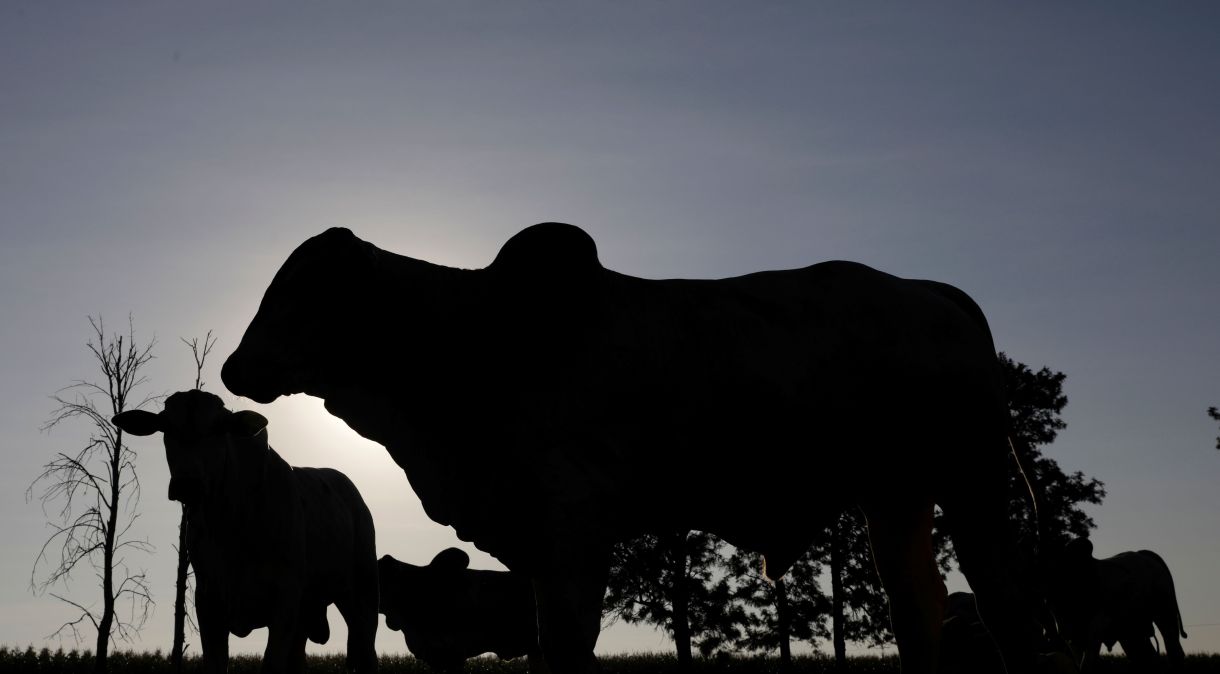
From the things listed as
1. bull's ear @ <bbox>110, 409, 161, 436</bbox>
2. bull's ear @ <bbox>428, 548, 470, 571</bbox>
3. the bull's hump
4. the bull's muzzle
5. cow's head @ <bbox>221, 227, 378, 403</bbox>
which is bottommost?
bull's ear @ <bbox>428, 548, 470, 571</bbox>

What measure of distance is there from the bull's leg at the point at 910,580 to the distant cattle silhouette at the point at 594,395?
0.36m

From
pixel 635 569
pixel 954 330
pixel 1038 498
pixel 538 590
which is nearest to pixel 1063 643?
pixel 1038 498

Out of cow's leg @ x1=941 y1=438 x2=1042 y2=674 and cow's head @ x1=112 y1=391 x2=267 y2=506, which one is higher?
cow's head @ x1=112 y1=391 x2=267 y2=506

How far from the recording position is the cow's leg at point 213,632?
9719 mm

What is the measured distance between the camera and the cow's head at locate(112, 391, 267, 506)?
976 cm

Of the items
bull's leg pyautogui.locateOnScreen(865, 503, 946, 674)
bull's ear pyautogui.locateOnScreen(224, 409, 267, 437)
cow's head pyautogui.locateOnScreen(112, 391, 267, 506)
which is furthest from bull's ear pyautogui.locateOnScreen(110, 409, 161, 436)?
bull's leg pyautogui.locateOnScreen(865, 503, 946, 674)

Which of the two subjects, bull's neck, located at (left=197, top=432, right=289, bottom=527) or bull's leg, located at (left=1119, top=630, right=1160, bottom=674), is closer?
bull's neck, located at (left=197, top=432, right=289, bottom=527)

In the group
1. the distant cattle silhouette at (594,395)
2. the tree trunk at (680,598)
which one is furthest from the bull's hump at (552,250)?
the tree trunk at (680,598)

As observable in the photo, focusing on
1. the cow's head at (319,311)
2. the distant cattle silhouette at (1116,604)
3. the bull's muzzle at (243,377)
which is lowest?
the distant cattle silhouette at (1116,604)

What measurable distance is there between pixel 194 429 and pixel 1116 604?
13.7 metres

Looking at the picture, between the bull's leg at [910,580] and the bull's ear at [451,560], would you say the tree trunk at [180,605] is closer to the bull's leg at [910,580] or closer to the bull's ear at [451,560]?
the bull's ear at [451,560]

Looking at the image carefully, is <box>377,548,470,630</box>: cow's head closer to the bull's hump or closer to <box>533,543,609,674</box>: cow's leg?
the bull's hump

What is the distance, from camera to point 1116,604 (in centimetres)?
1762

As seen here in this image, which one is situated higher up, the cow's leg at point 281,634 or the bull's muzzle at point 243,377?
the bull's muzzle at point 243,377
